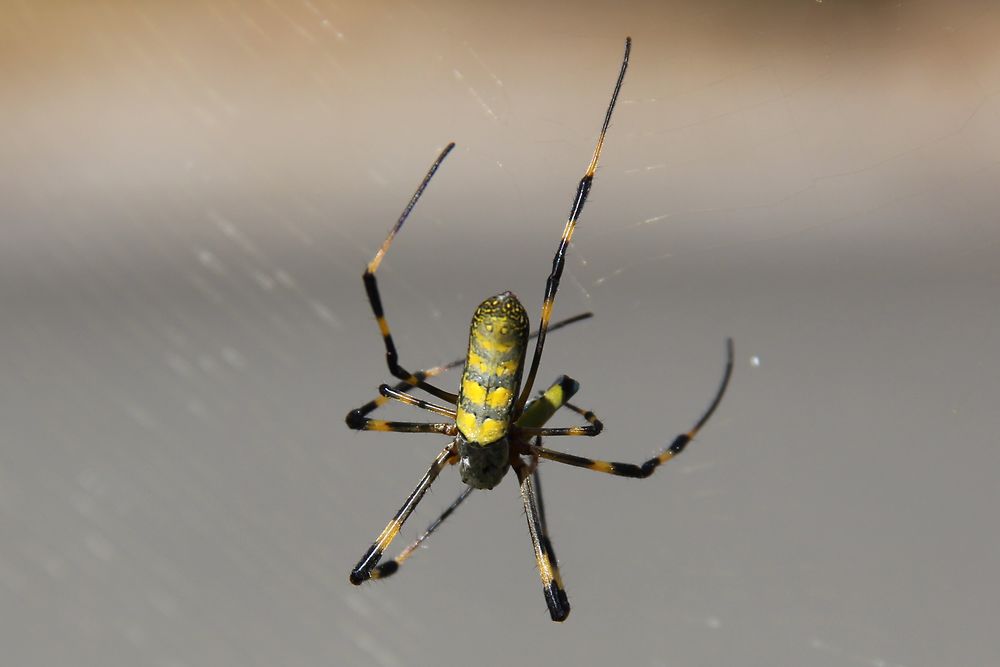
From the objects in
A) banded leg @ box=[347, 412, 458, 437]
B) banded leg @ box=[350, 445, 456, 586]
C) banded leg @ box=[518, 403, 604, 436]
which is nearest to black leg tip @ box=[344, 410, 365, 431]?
banded leg @ box=[347, 412, 458, 437]

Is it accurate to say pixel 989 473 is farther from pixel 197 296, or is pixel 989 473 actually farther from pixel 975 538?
pixel 197 296

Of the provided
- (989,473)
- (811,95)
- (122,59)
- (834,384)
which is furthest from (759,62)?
(122,59)

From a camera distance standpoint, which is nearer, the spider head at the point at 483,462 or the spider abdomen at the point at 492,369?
the spider abdomen at the point at 492,369

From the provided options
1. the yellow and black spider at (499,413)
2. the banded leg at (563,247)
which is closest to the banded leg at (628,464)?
the yellow and black spider at (499,413)

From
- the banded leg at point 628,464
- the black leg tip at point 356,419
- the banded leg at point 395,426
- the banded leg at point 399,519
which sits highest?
the black leg tip at point 356,419

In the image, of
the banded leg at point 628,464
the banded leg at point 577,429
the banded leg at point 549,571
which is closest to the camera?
the banded leg at point 577,429

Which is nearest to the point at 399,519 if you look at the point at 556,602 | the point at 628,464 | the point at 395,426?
the point at 395,426

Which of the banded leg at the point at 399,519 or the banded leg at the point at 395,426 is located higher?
the banded leg at the point at 395,426

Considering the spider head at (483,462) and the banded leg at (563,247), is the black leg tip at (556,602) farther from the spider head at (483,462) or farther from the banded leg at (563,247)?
the banded leg at (563,247)
